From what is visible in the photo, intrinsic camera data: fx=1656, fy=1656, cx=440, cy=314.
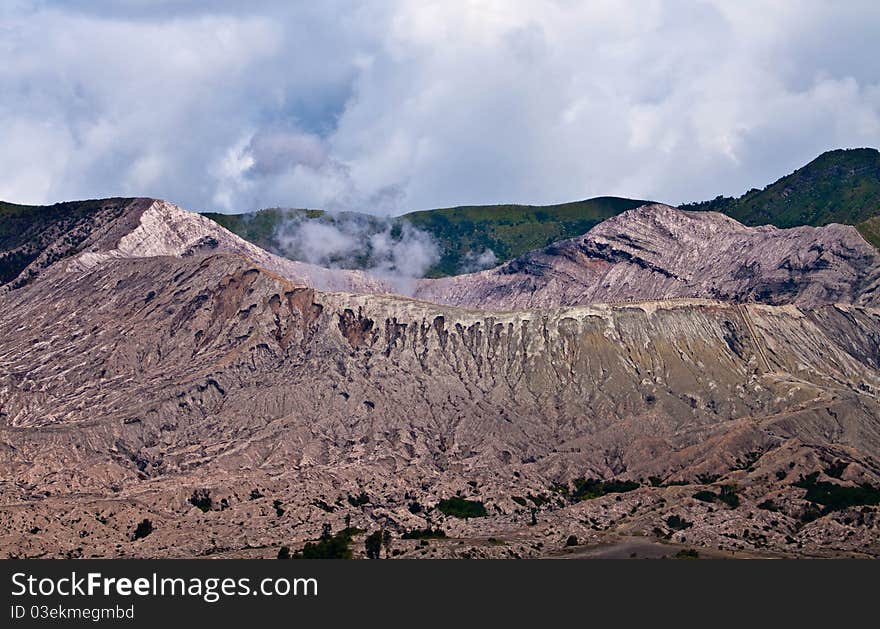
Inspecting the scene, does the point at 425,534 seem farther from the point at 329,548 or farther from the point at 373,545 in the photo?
the point at 329,548

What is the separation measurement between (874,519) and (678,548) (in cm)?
2387

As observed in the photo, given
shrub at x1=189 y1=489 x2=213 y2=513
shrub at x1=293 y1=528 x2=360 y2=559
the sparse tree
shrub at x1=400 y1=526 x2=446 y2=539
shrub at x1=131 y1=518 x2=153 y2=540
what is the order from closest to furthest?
shrub at x1=293 y1=528 x2=360 y2=559, the sparse tree, shrub at x1=131 y1=518 x2=153 y2=540, shrub at x1=400 y1=526 x2=446 y2=539, shrub at x1=189 y1=489 x2=213 y2=513

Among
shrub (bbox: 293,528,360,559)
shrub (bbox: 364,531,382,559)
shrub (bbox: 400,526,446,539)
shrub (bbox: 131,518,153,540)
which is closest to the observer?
shrub (bbox: 293,528,360,559)

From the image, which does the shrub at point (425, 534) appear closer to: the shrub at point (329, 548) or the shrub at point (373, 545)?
the shrub at point (373, 545)

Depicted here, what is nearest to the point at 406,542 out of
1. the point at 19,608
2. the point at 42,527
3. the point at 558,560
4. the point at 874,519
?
the point at 558,560

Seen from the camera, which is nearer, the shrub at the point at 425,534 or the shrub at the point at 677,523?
the shrub at the point at 425,534

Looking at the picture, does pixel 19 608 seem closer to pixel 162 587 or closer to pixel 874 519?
pixel 162 587

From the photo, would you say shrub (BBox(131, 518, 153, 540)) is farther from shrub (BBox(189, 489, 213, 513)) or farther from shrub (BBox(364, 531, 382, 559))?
shrub (BBox(364, 531, 382, 559))

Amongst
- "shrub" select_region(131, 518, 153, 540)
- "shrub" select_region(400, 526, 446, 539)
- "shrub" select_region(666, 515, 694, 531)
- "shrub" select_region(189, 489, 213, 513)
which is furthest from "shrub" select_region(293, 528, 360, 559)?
"shrub" select_region(666, 515, 694, 531)

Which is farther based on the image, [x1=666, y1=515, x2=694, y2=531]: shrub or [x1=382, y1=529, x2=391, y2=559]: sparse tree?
[x1=666, y1=515, x2=694, y2=531]: shrub

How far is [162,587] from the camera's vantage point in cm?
12512

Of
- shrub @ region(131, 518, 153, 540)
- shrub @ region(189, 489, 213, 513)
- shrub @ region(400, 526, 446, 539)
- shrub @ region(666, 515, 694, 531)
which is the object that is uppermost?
shrub @ region(189, 489, 213, 513)

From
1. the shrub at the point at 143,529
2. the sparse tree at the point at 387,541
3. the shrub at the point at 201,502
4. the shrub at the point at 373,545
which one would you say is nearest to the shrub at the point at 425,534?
the sparse tree at the point at 387,541

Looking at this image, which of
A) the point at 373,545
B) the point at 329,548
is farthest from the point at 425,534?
the point at 329,548
